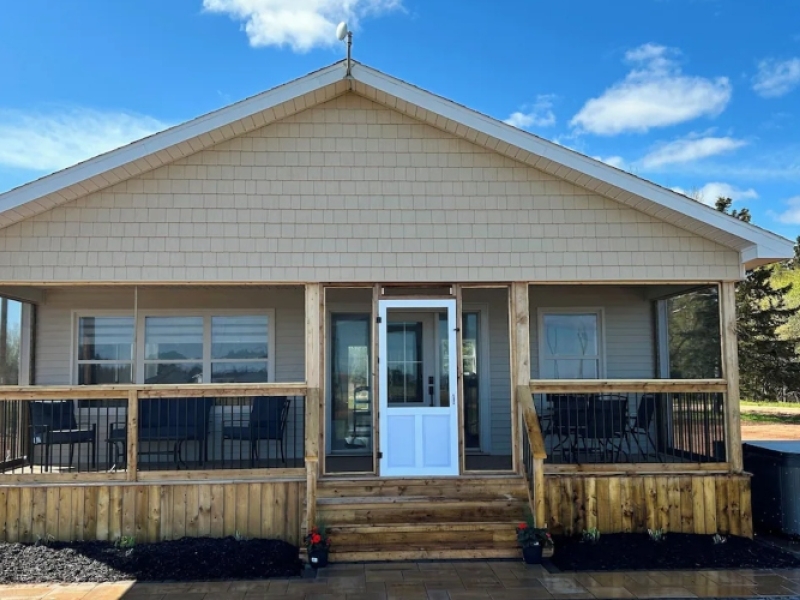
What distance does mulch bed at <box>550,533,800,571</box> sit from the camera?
6.51 m

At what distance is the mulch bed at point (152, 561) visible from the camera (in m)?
6.20

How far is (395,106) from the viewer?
7.67 m

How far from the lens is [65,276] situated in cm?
734

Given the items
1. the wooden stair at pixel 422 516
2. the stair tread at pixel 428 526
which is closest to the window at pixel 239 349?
the wooden stair at pixel 422 516

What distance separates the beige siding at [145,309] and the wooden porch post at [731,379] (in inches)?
212

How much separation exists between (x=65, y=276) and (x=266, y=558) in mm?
3621

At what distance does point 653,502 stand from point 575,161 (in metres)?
3.77

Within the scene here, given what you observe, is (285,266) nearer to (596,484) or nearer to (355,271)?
(355,271)

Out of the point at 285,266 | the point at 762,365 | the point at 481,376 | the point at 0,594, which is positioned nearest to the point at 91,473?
the point at 0,594

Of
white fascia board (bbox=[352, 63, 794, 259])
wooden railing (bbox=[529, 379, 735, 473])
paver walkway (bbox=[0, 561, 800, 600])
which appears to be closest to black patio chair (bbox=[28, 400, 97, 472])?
paver walkway (bbox=[0, 561, 800, 600])

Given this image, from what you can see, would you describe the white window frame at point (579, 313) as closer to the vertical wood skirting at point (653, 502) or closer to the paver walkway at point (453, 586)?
the vertical wood skirting at point (653, 502)

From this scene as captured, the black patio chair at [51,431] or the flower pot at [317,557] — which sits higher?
the black patio chair at [51,431]

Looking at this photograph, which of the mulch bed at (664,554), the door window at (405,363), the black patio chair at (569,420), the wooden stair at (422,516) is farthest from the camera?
the door window at (405,363)

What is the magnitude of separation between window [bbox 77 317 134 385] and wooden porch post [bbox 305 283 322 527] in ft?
11.4
